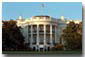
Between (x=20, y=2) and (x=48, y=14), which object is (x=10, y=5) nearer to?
(x=20, y=2)

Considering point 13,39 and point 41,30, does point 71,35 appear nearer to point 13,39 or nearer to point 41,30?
point 41,30

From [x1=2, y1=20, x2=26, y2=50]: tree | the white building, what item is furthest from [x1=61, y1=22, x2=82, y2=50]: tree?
[x1=2, y1=20, x2=26, y2=50]: tree

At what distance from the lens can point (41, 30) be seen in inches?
660

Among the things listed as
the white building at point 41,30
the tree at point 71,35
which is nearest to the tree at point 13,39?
the white building at point 41,30

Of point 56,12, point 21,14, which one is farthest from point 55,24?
point 21,14

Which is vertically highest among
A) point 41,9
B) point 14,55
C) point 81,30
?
point 41,9

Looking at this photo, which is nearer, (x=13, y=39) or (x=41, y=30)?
(x=13, y=39)

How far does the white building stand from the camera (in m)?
16.7

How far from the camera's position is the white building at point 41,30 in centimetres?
1667

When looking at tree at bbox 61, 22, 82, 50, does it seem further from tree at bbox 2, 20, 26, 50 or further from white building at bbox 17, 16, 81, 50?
tree at bbox 2, 20, 26, 50

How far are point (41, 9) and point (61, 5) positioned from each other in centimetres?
107

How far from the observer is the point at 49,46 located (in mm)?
16703

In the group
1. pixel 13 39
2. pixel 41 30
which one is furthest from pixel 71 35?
pixel 13 39

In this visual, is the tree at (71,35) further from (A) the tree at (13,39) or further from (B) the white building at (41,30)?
(A) the tree at (13,39)
